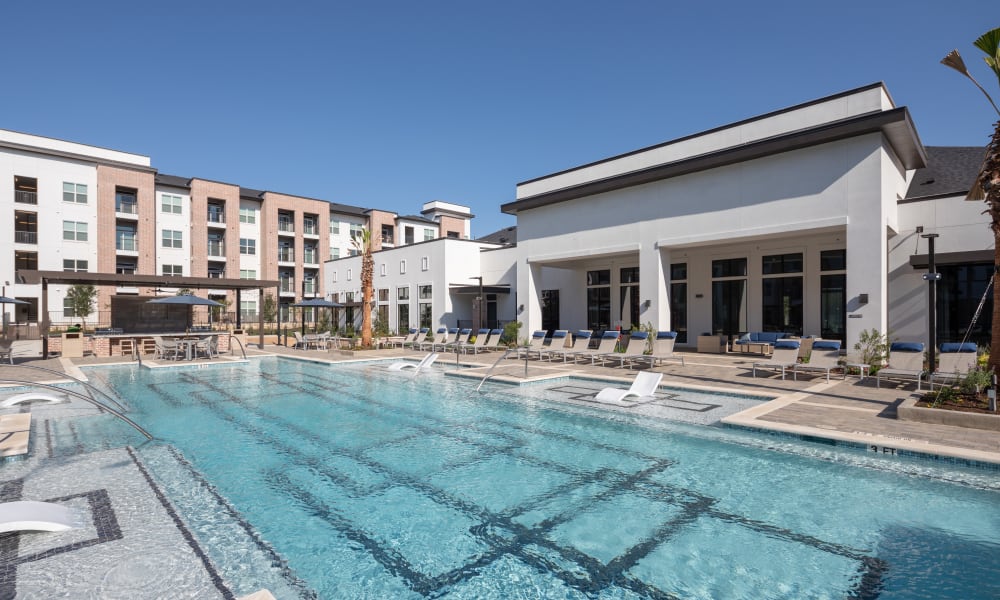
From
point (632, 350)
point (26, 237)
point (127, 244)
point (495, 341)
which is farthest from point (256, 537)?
point (127, 244)

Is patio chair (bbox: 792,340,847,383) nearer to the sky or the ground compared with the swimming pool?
nearer to the sky

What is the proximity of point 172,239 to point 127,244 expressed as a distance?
122 inches

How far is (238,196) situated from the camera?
142ft

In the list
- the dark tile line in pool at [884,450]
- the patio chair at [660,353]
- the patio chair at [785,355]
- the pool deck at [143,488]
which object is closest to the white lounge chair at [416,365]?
the patio chair at [660,353]

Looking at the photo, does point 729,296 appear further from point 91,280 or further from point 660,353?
point 91,280

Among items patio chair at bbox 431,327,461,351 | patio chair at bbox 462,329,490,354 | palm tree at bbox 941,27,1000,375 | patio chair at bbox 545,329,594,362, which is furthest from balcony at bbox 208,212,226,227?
palm tree at bbox 941,27,1000,375

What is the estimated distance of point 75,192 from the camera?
117 feet

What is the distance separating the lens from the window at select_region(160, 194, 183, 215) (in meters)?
39.9

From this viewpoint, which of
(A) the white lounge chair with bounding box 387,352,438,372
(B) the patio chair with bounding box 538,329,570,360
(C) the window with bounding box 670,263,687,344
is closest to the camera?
(A) the white lounge chair with bounding box 387,352,438,372

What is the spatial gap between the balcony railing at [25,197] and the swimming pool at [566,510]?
126ft

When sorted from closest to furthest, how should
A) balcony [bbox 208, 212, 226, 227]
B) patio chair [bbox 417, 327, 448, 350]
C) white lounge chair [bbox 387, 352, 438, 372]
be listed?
white lounge chair [bbox 387, 352, 438, 372], patio chair [bbox 417, 327, 448, 350], balcony [bbox 208, 212, 226, 227]

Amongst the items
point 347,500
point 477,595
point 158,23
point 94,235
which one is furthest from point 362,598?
point 94,235

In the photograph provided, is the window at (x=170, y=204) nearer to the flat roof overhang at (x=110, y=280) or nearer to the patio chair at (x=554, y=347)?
the flat roof overhang at (x=110, y=280)

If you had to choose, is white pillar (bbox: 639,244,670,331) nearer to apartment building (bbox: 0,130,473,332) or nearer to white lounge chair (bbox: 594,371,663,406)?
white lounge chair (bbox: 594,371,663,406)
